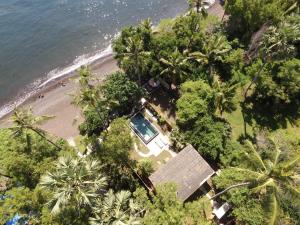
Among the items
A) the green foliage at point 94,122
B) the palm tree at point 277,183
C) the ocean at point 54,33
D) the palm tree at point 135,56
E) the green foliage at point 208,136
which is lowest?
the palm tree at point 277,183

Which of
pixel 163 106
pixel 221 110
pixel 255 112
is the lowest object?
pixel 255 112

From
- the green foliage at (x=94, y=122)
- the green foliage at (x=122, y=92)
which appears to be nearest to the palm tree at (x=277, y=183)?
the green foliage at (x=122, y=92)

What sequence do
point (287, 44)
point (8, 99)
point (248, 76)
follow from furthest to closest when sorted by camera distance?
point (8, 99) → point (248, 76) → point (287, 44)

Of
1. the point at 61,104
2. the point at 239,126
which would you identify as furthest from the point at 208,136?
the point at 61,104

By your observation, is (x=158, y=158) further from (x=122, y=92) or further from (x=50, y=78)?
(x=50, y=78)

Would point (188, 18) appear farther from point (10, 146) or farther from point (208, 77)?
point (10, 146)

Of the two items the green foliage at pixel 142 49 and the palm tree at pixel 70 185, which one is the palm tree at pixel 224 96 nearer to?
the green foliage at pixel 142 49

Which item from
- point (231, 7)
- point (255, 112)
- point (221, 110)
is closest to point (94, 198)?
point (221, 110)
